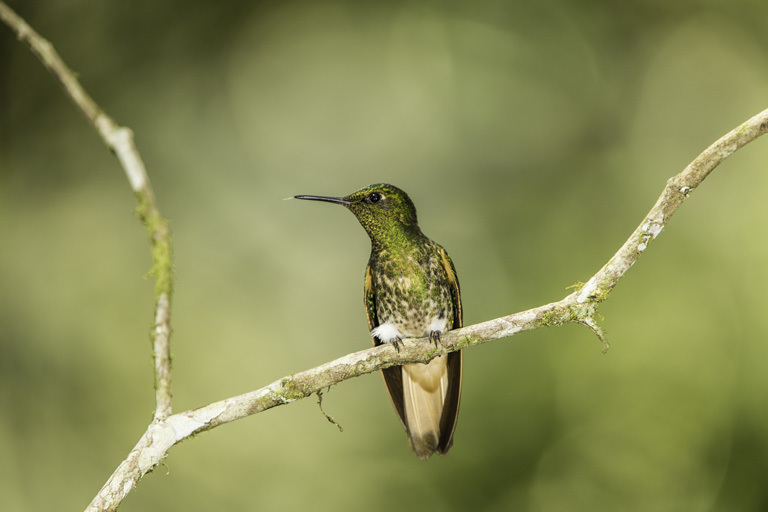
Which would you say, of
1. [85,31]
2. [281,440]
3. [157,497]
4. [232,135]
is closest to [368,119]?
[232,135]

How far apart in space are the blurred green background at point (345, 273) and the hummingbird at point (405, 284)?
319cm

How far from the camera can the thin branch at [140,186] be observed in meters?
1.78

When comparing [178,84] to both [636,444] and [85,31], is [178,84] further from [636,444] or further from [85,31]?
[636,444]

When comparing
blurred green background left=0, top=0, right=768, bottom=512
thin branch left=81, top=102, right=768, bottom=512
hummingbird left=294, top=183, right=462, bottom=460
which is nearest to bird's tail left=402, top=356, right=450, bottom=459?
hummingbird left=294, top=183, right=462, bottom=460

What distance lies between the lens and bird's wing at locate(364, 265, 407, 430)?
3473mm

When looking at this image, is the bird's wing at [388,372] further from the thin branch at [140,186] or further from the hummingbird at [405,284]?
the thin branch at [140,186]

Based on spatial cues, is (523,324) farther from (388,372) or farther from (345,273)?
(345,273)


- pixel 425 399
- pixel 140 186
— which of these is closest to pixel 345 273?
pixel 425 399

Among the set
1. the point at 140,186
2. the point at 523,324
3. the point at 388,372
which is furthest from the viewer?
the point at 388,372

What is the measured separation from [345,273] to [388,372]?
10.4 ft

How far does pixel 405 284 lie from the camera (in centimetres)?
330

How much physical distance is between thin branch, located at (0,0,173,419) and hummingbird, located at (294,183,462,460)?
1.24m

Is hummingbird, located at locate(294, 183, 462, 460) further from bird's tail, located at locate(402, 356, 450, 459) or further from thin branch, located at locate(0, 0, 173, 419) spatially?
thin branch, located at locate(0, 0, 173, 419)

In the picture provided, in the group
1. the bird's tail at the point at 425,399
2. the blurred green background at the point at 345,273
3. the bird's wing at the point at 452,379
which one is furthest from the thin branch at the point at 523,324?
the blurred green background at the point at 345,273
